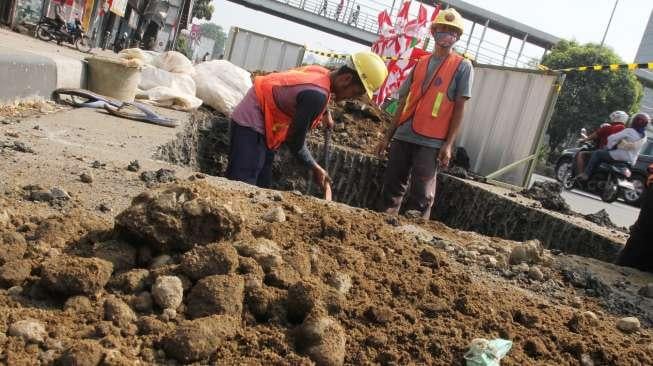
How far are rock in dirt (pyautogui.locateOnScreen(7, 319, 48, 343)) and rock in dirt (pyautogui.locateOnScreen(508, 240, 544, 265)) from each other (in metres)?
2.11

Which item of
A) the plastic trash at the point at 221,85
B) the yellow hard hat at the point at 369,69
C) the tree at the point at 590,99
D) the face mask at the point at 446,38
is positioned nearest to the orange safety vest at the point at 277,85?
the yellow hard hat at the point at 369,69

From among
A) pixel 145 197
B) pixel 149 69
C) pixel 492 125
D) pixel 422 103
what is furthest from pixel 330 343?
pixel 492 125

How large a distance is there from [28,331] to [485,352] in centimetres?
118

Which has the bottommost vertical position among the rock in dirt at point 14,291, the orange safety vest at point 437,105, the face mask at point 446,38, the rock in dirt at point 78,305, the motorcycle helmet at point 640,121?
the rock in dirt at point 14,291

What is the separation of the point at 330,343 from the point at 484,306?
699 millimetres

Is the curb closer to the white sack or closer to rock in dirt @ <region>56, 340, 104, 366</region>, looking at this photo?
the white sack

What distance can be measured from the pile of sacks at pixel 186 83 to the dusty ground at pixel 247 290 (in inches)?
144

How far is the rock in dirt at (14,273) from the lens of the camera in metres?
1.62

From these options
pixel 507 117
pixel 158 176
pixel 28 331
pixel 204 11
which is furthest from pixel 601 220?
pixel 204 11

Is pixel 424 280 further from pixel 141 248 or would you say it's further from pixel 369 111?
pixel 369 111

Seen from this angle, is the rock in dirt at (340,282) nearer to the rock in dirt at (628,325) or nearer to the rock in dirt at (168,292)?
the rock in dirt at (168,292)

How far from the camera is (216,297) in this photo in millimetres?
1602

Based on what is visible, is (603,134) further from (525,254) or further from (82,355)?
(82,355)

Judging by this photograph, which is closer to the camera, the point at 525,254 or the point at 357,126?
the point at 525,254
